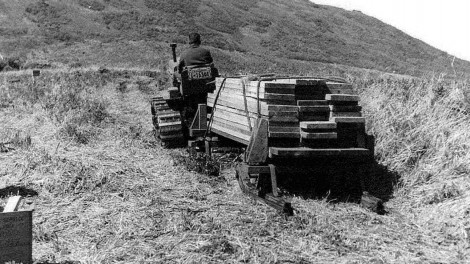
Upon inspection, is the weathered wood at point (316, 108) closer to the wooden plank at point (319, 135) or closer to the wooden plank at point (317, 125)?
the wooden plank at point (317, 125)

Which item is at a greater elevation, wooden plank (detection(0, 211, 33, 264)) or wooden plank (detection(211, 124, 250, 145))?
wooden plank (detection(211, 124, 250, 145))

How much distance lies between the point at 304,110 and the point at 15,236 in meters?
3.80

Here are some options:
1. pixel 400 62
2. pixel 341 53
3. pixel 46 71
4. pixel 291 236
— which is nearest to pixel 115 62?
pixel 46 71

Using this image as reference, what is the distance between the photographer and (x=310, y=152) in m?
6.26

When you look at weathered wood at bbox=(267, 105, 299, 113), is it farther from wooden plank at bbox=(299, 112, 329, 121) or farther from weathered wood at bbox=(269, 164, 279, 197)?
weathered wood at bbox=(269, 164, 279, 197)

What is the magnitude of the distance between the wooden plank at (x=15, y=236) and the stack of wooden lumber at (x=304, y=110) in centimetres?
320

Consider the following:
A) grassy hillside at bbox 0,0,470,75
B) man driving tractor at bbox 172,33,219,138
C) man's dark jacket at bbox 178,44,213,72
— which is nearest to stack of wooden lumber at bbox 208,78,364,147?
man driving tractor at bbox 172,33,219,138

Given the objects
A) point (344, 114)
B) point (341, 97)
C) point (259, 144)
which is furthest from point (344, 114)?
point (259, 144)

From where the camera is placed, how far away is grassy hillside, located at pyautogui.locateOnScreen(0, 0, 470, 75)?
24.9m

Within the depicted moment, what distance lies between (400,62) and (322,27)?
8160 millimetres

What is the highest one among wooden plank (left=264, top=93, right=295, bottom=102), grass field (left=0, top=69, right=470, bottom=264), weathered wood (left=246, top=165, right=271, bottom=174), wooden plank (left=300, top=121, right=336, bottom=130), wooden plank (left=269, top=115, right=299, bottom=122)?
wooden plank (left=264, top=93, right=295, bottom=102)

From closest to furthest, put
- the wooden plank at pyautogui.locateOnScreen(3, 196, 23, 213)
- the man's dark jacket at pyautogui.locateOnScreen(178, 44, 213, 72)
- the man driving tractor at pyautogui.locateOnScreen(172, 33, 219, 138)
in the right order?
the wooden plank at pyautogui.locateOnScreen(3, 196, 23, 213) < the man driving tractor at pyautogui.locateOnScreen(172, 33, 219, 138) < the man's dark jacket at pyautogui.locateOnScreen(178, 44, 213, 72)

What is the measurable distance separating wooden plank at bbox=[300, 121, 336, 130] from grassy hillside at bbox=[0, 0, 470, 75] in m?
15.1

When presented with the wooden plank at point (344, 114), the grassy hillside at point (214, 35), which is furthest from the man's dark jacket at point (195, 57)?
the grassy hillside at point (214, 35)
